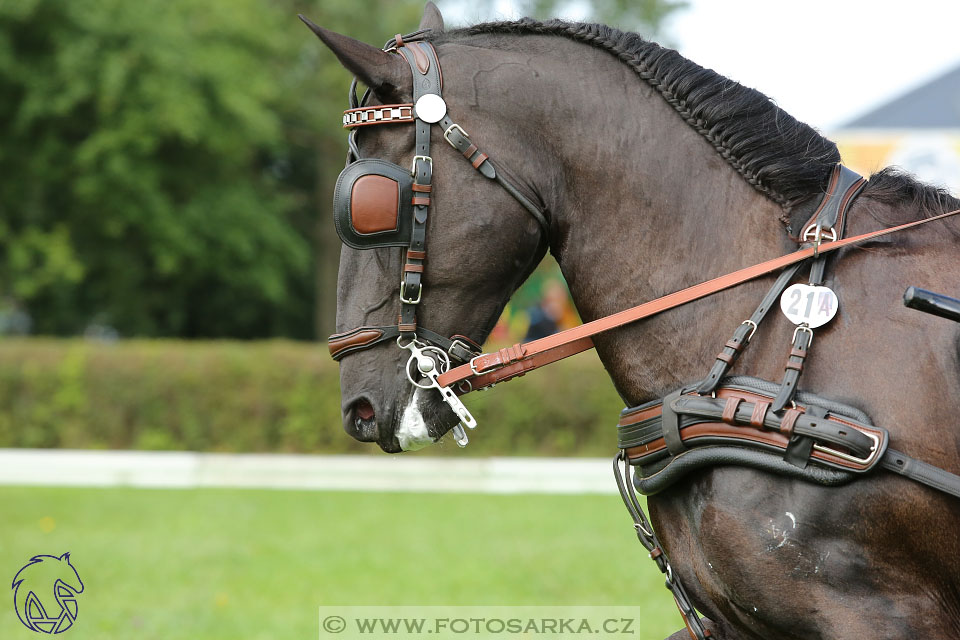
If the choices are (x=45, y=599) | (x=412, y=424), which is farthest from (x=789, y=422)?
(x=45, y=599)

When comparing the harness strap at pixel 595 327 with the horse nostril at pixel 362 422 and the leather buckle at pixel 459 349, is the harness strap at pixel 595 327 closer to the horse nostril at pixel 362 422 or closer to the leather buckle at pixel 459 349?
the leather buckle at pixel 459 349

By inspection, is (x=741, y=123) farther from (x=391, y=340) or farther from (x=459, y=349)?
(x=391, y=340)

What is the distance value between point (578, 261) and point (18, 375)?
10.4 metres

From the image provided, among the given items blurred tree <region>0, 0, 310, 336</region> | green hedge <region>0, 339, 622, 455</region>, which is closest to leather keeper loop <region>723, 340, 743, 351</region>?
green hedge <region>0, 339, 622, 455</region>

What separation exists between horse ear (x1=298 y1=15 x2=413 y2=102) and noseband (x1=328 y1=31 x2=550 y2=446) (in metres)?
0.03

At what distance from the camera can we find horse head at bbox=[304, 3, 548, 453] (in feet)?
7.47

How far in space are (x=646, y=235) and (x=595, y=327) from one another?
0.89 ft

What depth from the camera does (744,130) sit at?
7.61ft

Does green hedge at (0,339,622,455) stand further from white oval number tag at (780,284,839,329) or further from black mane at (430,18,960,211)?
white oval number tag at (780,284,839,329)

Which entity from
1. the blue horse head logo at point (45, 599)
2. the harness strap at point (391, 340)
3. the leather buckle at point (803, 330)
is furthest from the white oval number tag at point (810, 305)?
the blue horse head logo at point (45, 599)

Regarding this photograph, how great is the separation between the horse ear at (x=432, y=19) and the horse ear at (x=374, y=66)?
35cm

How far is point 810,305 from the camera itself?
2.11 meters

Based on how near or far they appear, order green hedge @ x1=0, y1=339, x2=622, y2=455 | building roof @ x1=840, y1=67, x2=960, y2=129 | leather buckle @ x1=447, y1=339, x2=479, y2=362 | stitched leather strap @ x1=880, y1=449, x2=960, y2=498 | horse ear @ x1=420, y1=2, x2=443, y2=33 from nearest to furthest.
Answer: stitched leather strap @ x1=880, y1=449, x2=960, y2=498 < leather buckle @ x1=447, y1=339, x2=479, y2=362 < horse ear @ x1=420, y1=2, x2=443, y2=33 < green hedge @ x1=0, y1=339, x2=622, y2=455 < building roof @ x1=840, y1=67, x2=960, y2=129

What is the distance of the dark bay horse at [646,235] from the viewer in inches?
83.3
